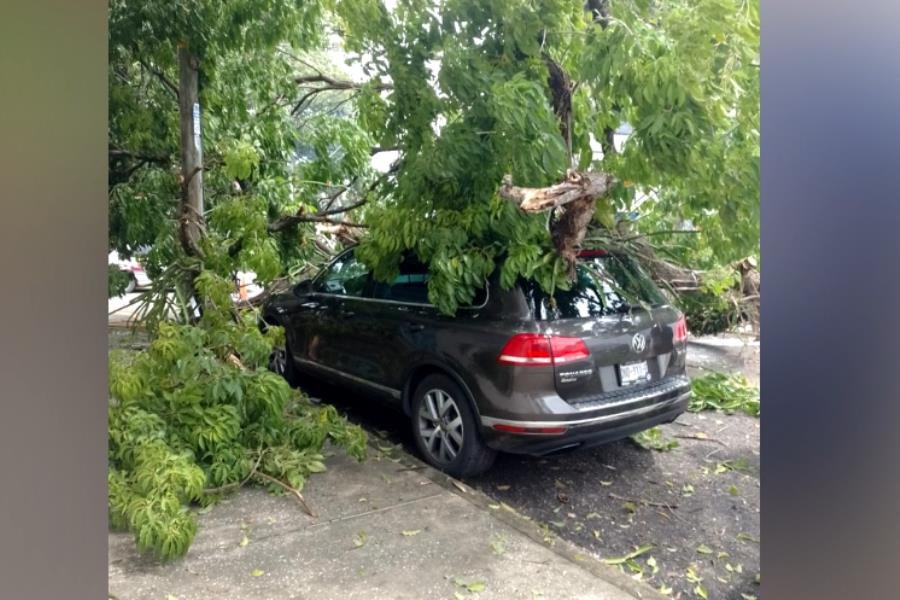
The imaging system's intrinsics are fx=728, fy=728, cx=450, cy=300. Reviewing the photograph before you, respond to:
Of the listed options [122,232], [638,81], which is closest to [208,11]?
[122,232]

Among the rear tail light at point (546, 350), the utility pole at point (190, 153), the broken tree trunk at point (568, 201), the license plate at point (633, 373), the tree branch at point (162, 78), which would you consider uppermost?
the tree branch at point (162, 78)

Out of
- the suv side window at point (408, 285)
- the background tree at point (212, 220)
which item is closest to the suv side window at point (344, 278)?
the suv side window at point (408, 285)

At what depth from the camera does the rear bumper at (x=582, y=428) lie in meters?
3.32

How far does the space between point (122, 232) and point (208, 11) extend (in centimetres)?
143

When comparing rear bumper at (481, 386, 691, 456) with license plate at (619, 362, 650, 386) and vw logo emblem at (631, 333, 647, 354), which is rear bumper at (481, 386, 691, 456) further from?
vw logo emblem at (631, 333, 647, 354)

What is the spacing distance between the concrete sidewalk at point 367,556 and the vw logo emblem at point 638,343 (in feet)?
3.14

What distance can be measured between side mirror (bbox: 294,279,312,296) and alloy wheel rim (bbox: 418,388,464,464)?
1463mm

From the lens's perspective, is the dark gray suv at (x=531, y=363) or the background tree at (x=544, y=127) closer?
the background tree at (x=544, y=127)

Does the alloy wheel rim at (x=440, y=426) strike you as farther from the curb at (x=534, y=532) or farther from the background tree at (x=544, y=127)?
the background tree at (x=544, y=127)

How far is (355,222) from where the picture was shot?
4.63 metres

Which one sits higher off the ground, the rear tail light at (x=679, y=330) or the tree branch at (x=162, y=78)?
the tree branch at (x=162, y=78)

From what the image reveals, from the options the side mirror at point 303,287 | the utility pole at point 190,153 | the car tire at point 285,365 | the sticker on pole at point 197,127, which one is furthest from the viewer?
the car tire at point 285,365
